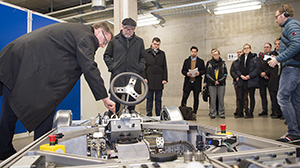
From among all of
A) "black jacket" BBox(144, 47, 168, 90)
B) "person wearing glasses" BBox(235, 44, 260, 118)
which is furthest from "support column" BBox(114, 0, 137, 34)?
"person wearing glasses" BBox(235, 44, 260, 118)

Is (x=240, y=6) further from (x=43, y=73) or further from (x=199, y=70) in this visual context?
(x=43, y=73)

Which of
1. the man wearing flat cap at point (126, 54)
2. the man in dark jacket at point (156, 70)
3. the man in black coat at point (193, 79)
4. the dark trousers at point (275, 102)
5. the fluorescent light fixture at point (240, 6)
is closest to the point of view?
the man wearing flat cap at point (126, 54)

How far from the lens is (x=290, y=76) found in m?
2.76

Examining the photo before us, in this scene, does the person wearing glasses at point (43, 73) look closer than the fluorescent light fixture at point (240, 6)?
Yes

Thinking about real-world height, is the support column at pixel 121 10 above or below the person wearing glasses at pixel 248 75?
above

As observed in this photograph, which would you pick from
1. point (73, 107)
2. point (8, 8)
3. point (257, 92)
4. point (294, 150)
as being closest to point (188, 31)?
point (257, 92)

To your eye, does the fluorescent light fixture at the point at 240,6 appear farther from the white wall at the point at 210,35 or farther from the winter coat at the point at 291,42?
the winter coat at the point at 291,42

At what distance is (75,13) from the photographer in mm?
9070

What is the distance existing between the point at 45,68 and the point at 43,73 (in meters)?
0.05

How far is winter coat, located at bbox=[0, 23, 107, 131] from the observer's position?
6.19 feet

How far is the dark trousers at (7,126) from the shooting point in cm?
206

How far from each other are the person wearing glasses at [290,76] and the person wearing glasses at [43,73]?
80.9 inches

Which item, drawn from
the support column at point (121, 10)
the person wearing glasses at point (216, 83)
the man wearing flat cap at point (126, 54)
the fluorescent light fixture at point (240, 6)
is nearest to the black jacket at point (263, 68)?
the person wearing glasses at point (216, 83)

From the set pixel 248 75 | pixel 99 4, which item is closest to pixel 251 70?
pixel 248 75
